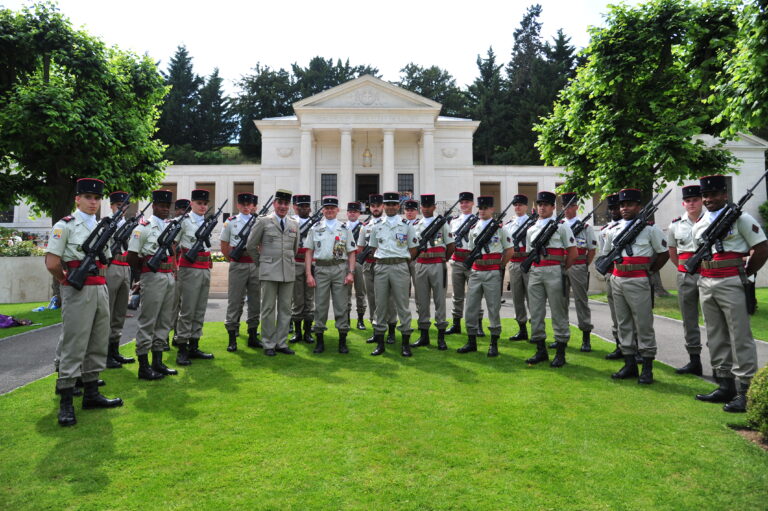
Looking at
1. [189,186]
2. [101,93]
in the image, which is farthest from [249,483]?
[189,186]

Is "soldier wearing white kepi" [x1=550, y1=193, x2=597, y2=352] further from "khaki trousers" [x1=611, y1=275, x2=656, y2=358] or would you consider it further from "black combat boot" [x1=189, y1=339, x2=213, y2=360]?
"black combat boot" [x1=189, y1=339, x2=213, y2=360]

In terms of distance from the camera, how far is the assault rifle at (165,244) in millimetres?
5805

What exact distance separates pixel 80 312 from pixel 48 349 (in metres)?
4.58

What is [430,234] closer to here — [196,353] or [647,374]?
[647,374]

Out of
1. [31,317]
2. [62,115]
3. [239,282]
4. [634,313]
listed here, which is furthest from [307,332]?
[62,115]

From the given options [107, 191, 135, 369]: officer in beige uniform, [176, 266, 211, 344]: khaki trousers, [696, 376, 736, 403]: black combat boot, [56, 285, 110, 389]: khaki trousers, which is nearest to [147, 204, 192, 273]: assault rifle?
[176, 266, 211, 344]: khaki trousers

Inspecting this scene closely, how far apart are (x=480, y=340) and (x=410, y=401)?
→ 3674 millimetres

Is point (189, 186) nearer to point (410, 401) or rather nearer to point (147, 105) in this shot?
point (147, 105)

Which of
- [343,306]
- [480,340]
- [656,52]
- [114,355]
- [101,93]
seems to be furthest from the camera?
[656,52]

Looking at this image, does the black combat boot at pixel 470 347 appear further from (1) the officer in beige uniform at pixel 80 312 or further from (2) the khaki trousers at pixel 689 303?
(1) the officer in beige uniform at pixel 80 312

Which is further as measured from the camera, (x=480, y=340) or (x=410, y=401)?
(x=480, y=340)

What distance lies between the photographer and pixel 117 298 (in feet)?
22.0

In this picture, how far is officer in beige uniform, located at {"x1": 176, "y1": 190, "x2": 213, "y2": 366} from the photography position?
6.62m

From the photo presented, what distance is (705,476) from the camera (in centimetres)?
332
